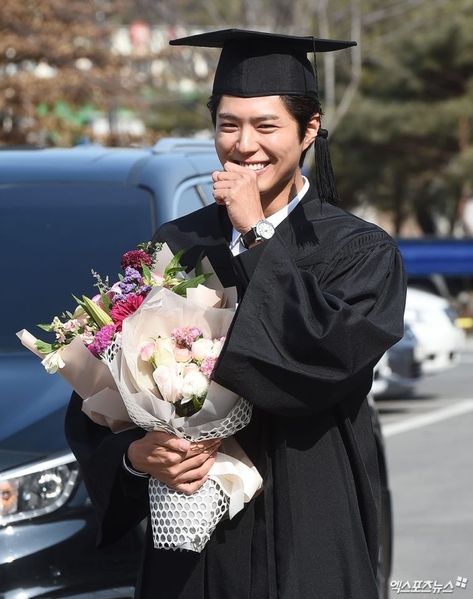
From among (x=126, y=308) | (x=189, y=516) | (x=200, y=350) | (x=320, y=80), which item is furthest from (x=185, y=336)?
(x=320, y=80)

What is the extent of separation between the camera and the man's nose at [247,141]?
10.3 feet

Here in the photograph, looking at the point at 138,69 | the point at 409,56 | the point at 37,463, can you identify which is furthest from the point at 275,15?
the point at 37,463

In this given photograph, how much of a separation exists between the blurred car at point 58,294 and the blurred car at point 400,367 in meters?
6.82

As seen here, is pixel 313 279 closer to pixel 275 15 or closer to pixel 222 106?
pixel 222 106

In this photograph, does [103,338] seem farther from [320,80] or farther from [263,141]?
[320,80]

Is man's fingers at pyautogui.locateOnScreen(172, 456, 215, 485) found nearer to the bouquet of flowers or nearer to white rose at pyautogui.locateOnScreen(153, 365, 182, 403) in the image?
the bouquet of flowers

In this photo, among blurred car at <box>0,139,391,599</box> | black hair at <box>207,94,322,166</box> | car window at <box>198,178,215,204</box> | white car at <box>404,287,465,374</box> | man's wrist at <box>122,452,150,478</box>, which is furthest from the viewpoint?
white car at <box>404,287,465,374</box>

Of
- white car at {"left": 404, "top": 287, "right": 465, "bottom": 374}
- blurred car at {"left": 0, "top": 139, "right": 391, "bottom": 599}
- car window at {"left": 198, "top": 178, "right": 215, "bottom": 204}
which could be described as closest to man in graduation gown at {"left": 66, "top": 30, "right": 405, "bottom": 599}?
blurred car at {"left": 0, "top": 139, "right": 391, "bottom": 599}

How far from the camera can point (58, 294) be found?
16.4 ft

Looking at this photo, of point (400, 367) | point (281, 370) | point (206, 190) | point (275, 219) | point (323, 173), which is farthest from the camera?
point (400, 367)

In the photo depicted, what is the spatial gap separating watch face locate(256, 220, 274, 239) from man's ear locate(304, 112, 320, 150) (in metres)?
0.34

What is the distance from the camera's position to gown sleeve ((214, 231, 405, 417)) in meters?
2.87

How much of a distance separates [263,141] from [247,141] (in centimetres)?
4

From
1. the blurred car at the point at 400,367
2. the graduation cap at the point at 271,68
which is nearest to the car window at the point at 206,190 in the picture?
the graduation cap at the point at 271,68
